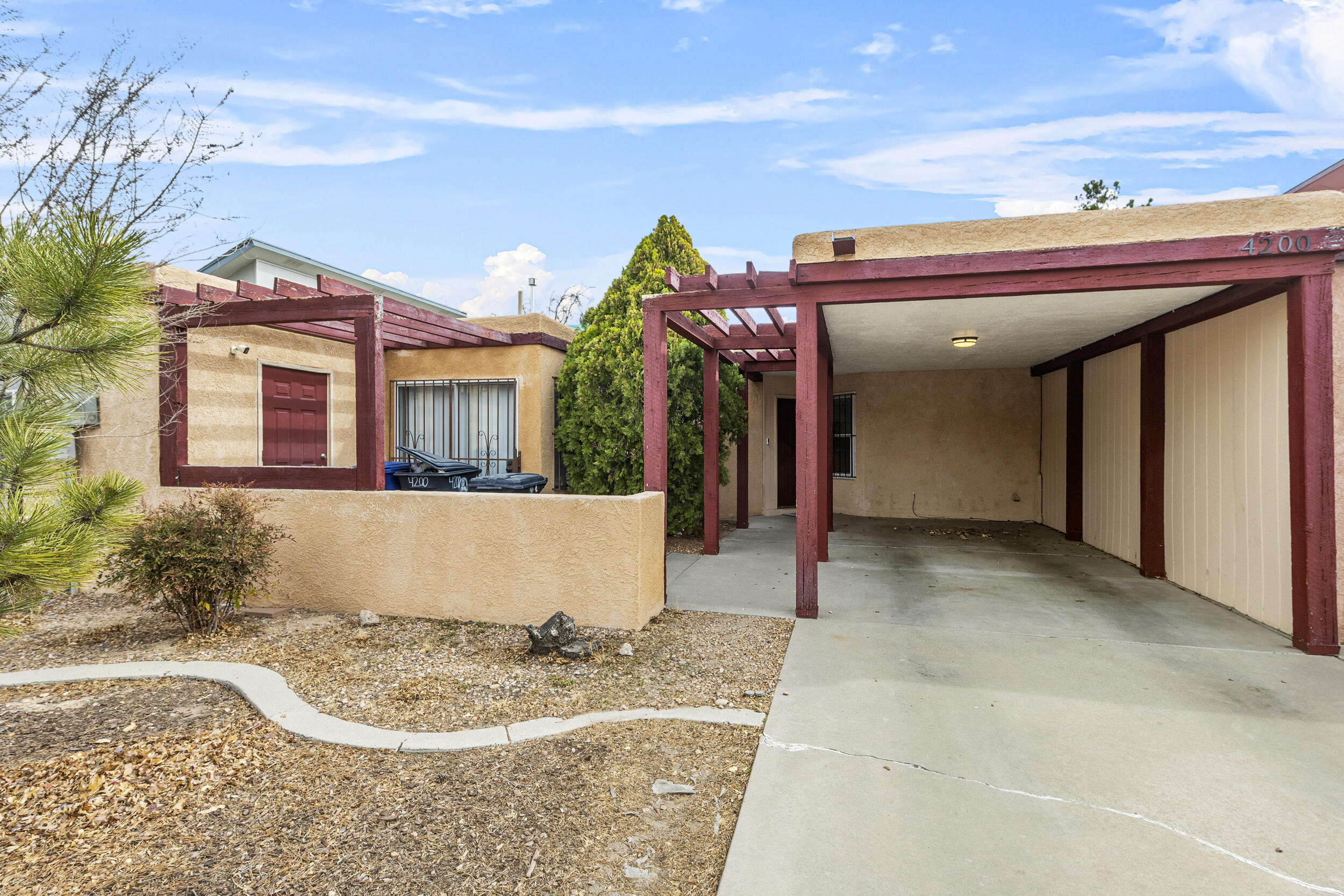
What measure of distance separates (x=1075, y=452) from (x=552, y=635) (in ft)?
25.9

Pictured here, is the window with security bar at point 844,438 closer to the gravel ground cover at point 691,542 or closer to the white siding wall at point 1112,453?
the gravel ground cover at point 691,542

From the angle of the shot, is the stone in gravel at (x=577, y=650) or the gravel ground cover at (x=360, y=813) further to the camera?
the stone in gravel at (x=577, y=650)

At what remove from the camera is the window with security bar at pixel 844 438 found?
1122 cm

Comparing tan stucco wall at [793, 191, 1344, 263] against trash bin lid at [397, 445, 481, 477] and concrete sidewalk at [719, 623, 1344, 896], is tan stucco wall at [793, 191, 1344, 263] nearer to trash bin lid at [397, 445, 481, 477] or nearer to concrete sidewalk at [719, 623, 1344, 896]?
concrete sidewalk at [719, 623, 1344, 896]

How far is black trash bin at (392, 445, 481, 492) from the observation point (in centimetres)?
730

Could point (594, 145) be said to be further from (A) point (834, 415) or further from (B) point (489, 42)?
(A) point (834, 415)

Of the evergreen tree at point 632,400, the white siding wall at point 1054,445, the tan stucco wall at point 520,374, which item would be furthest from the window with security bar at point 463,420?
the white siding wall at point 1054,445

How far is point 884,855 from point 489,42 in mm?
10239

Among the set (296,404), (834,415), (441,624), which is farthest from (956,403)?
(296,404)

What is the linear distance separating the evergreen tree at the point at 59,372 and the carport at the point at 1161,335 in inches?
148

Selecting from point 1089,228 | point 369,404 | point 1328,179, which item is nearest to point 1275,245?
point 1089,228

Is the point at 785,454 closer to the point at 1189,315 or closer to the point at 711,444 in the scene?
the point at 711,444

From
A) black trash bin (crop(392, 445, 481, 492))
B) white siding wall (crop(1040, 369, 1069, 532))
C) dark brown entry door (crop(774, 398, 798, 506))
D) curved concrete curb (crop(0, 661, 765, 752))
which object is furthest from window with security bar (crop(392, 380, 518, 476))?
white siding wall (crop(1040, 369, 1069, 532))

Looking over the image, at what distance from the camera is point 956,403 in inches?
416
